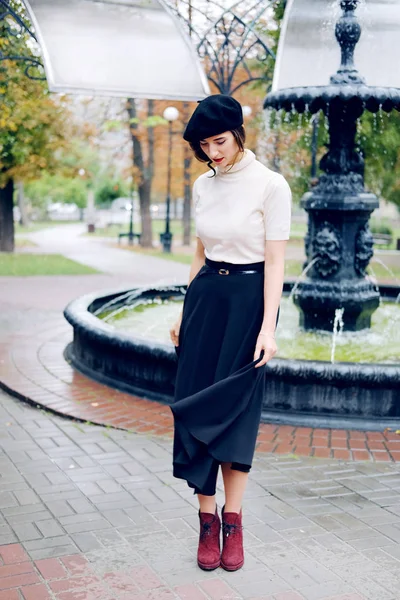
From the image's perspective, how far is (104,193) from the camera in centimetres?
5766

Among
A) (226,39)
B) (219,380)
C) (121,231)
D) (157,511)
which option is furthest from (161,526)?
(121,231)

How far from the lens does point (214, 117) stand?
319cm

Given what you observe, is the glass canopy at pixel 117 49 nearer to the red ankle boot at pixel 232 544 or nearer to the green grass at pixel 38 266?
the red ankle boot at pixel 232 544

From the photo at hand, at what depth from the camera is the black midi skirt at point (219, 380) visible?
10.9ft

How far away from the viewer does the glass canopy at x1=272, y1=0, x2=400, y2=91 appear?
29.3 feet

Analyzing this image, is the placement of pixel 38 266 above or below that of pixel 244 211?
below

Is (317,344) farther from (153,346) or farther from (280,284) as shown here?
(280,284)

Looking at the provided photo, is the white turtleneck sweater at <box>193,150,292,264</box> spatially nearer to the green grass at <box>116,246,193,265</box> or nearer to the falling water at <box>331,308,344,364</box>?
the falling water at <box>331,308,344,364</box>

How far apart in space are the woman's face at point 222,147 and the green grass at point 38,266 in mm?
14214

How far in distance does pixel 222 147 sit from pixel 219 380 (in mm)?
1011

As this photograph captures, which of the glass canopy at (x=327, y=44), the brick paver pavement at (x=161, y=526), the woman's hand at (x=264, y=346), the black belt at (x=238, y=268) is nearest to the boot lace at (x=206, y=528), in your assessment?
the brick paver pavement at (x=161, y=526)

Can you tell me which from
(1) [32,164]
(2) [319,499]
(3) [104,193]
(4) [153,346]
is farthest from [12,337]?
(3) [104,193]

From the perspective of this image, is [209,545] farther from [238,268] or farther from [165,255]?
[165,255]

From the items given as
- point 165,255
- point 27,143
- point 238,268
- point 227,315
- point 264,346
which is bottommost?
point 165,255
